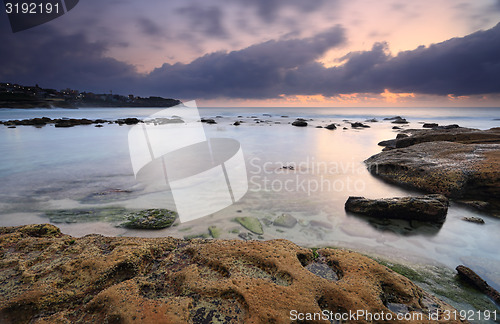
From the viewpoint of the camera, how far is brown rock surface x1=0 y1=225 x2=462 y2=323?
1.85m

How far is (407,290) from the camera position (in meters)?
2.16

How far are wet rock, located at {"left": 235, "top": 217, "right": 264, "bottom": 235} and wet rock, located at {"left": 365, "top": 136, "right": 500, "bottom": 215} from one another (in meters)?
4.70

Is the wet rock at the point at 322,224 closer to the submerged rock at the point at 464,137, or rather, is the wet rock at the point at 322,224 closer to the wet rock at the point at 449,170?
the wet rock at the point at 449,170

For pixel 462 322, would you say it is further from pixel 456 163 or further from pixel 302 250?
pixel 456 163

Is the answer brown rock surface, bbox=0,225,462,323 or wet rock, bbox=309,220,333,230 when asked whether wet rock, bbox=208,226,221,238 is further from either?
wet rock, bbox=309,220,333,230

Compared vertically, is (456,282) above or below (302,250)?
below

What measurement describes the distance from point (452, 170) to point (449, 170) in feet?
0.20

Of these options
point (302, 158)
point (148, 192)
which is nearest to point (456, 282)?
point (148, 192)

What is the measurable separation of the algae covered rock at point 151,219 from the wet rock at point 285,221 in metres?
2.10

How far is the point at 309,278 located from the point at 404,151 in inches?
322

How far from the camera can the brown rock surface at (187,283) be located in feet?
6.08

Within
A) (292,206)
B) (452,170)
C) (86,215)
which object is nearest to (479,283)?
(292,206)

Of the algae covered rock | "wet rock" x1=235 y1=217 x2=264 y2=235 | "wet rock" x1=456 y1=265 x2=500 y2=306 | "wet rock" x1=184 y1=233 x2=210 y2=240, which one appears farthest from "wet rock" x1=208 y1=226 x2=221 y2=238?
"wet rock" x1=456 y1=265 x2=500 y2=306

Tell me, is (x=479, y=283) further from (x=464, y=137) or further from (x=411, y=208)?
(x=464, y=137)
